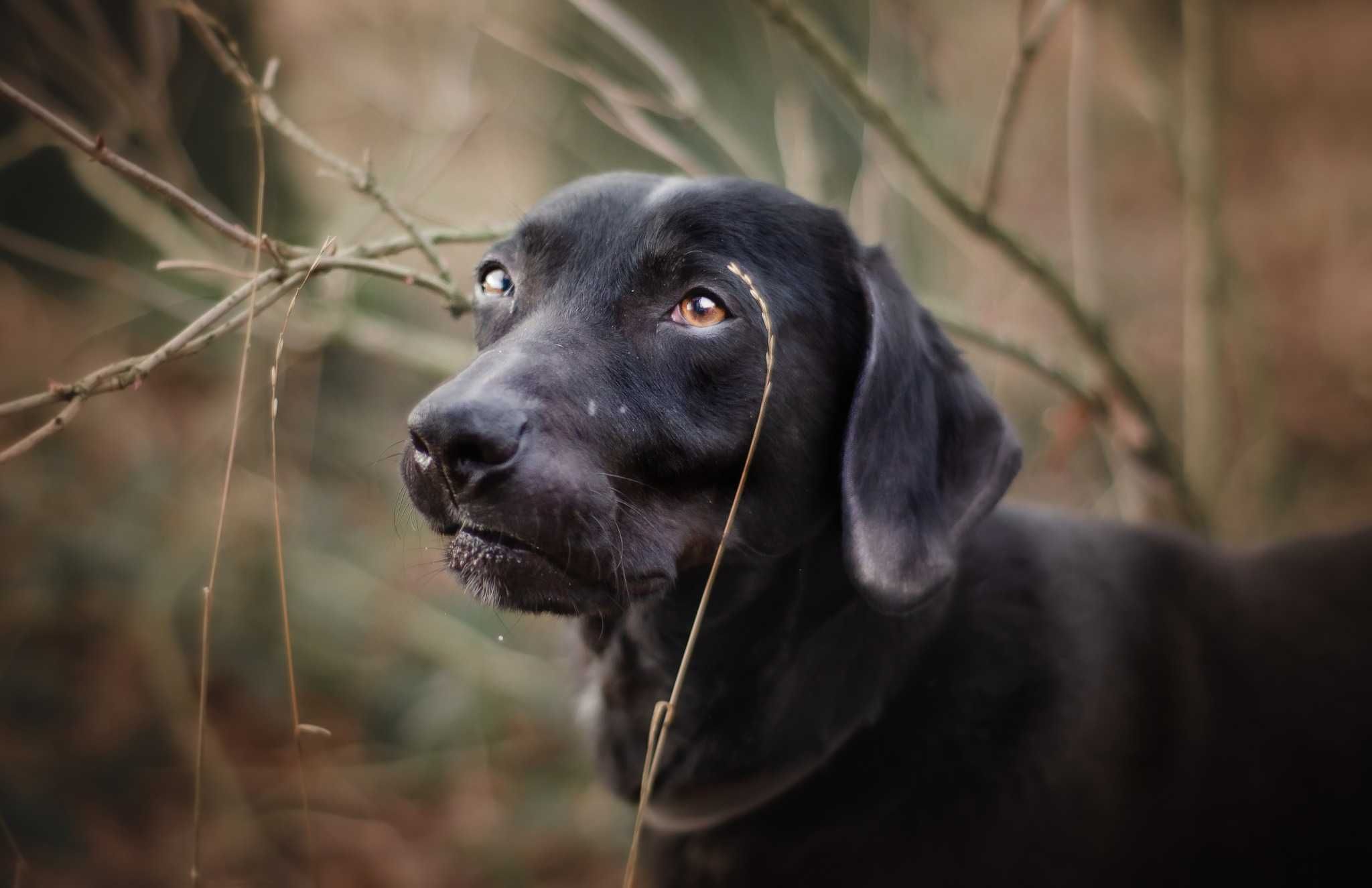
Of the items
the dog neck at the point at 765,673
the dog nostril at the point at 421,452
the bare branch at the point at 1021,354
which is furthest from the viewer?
the bare branch at the point at 1021,354

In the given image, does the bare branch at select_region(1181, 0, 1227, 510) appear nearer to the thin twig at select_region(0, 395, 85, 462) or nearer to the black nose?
the black nose

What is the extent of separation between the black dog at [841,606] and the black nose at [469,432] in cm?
4

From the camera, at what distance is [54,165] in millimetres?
4180

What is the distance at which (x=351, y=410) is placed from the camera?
4973mm

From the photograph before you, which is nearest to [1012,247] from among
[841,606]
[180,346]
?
[841,606]

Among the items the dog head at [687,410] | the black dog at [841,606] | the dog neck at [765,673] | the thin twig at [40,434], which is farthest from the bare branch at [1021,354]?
the thin twig at [40,434]

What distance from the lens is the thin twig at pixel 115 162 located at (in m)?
1.61

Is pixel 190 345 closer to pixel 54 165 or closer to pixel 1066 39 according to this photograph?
pixel 54 165

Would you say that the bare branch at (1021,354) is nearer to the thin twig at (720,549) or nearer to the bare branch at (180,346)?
the thin twig at (720,549)

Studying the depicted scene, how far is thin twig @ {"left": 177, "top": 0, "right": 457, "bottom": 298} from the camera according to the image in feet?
6.52

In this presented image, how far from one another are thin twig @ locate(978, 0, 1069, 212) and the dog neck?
123cm

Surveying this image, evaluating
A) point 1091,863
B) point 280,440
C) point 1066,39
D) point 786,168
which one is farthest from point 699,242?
point 1066,39

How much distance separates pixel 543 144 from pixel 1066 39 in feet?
13.7

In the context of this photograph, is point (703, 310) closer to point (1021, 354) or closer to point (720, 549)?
point (720, 549)
